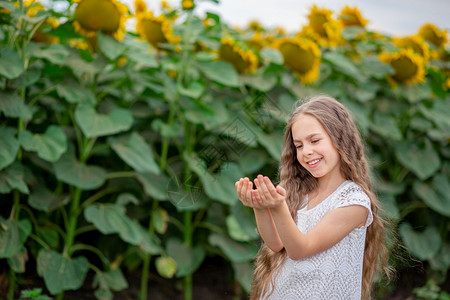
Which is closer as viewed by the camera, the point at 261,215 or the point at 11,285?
the point at 261,215

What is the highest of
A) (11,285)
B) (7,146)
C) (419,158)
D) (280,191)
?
(280,191)

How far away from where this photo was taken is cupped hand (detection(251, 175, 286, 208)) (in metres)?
1.17

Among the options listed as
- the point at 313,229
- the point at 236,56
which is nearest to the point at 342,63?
the point at 236,56

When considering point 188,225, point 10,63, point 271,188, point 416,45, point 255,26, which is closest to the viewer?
point 271,188

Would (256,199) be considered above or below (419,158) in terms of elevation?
above

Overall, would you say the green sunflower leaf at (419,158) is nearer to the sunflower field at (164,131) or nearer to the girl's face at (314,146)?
A: the sunflower field at (164,131)

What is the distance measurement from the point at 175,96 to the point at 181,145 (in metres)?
0.34

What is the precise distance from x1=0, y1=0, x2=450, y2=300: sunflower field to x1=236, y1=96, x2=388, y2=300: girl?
71cm

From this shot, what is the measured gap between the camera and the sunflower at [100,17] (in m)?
2.62

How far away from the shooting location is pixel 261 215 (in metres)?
1.31

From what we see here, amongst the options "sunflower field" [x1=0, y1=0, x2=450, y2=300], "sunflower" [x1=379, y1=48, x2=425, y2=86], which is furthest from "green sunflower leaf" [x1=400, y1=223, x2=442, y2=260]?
"sunflower" [x1=379, y1=48, x2=425, y2=86]

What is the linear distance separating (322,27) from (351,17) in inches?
13.5

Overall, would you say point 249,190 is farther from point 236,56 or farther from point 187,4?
point 236,56

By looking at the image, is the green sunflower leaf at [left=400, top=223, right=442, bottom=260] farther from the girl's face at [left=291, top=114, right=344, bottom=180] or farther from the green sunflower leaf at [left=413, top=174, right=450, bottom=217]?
the girl's face at [left=291, top=114, right=344, bottom=180]
